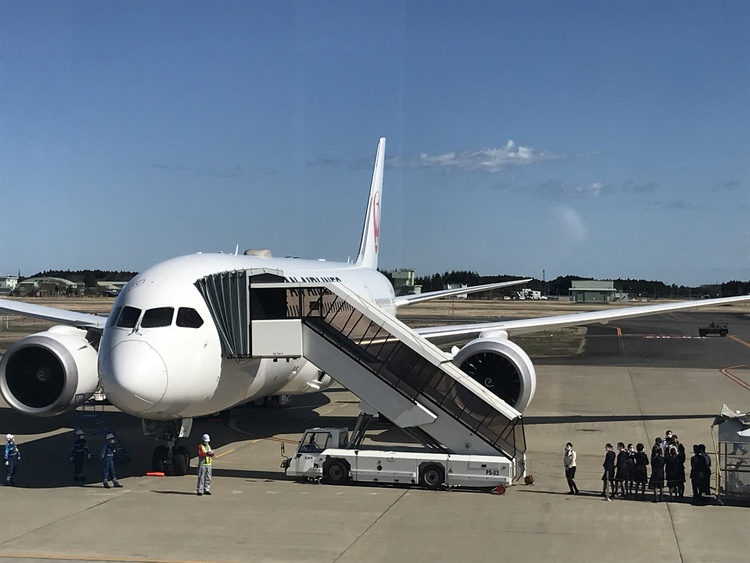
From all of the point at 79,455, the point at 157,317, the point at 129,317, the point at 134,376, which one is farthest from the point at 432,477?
the point at 79,455

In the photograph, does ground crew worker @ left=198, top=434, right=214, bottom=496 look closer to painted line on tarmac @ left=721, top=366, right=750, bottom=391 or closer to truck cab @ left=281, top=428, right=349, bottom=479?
truck cab @ left=281, top=428, right=349, bottom=479

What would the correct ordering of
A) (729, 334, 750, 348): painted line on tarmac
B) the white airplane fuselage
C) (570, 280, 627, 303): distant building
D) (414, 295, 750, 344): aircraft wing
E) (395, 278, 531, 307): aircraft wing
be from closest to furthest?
the white airplane fuselage
(414, 295, 750, 344): aircraft wing
(395, 278, 531, 307): aircraft wing
(729, 334, 750, 348): painted line on tarmac
(570, 280, 627, 303): distant building

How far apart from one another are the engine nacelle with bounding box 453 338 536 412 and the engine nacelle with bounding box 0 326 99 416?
30.5 feet

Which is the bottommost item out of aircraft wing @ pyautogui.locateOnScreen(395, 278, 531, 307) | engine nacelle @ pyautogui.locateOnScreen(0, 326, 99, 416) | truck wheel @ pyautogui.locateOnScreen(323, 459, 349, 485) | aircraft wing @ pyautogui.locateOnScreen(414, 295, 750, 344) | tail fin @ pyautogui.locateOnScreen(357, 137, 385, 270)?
truck wheel @ pyautogui.locateOnScreen(323, 459, 349, 485)

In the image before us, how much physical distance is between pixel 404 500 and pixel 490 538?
3.08m

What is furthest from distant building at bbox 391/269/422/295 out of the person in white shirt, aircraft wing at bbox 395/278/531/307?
the person in white shirt

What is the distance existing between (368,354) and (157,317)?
14.9 ft

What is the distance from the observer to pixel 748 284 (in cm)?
14838

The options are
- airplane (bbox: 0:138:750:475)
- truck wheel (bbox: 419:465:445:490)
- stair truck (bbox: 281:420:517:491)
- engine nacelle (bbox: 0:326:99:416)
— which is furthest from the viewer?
engine nacelle (bbox: 0:326:99:416)

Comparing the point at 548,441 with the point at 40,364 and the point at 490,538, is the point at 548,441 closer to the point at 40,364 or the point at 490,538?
the point at 490,538

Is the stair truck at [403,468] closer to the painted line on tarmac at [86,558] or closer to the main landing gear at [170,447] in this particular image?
the main landing gear at [170,447]

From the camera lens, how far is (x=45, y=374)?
22.8 m

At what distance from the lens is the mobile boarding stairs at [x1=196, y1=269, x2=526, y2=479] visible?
18906 millimetres

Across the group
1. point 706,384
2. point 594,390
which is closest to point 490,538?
point 594,390
